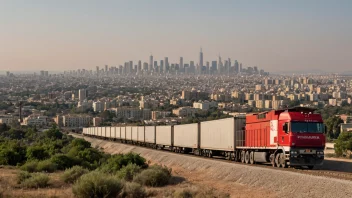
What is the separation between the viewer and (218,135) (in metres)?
35.1

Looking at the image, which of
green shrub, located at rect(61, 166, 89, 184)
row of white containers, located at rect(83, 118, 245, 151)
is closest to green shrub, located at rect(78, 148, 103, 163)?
row of white containers, located at rect(83, 118, 245, 151)

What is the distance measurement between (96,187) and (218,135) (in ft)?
55.8

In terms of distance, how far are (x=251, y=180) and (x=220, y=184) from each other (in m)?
1.54

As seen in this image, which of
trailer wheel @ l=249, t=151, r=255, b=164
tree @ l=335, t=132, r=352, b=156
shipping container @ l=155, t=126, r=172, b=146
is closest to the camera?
trailer wheel @ l=249, t=151, r=255, b=164

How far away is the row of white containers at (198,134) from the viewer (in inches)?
1267

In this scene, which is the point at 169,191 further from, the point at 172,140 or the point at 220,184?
the point at 172,140

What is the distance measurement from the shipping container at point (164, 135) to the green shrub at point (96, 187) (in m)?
30.7

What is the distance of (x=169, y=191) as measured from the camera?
2088 cm

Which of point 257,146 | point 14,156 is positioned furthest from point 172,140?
point 257,146

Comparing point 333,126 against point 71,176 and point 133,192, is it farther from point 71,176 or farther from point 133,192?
point 133,192

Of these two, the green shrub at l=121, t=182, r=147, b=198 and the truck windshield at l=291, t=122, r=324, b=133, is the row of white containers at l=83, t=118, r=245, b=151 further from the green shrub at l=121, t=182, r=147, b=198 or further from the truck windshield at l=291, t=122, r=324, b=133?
the green shrub at l=121, t=182, r=147, b=198

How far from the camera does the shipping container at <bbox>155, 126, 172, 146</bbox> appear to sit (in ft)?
166

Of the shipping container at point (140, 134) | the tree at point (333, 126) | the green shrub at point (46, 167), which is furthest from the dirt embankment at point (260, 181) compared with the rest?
the tree at point (333, 126)

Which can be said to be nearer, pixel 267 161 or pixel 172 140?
pixel 267 161
